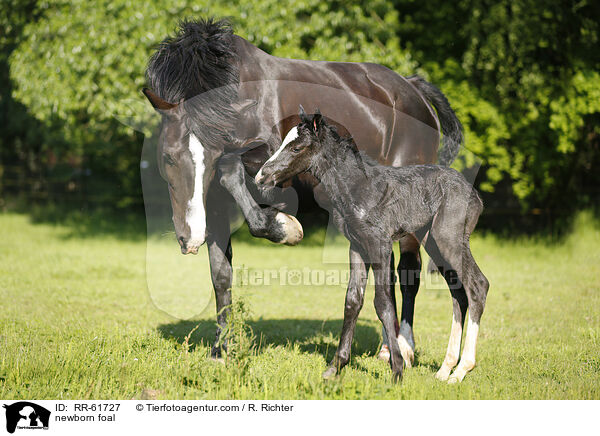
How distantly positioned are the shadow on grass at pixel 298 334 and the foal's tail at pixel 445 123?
2136 millimetres

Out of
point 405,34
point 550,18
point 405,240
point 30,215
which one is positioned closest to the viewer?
point 405,240

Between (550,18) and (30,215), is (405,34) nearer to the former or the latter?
(550,18)

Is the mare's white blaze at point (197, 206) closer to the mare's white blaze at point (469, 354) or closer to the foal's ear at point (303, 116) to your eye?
the foal's ear at point (303, 116)

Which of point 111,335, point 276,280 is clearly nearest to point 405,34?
point 276,280

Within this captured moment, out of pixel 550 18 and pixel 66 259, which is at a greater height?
pixel 550 18

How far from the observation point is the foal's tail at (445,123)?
6.14 m

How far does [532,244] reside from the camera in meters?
13.6

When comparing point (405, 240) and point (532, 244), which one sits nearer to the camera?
point (405, 240)

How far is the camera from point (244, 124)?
15.2ft

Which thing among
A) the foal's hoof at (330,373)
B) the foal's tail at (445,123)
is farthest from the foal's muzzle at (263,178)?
the foal's tail at (445,123)

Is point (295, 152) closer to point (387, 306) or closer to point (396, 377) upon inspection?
point (387, 306)

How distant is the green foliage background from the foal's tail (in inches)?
275

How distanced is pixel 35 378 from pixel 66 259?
342 inches

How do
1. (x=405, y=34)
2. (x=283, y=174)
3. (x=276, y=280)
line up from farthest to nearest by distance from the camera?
(x=405, y=34) < (x=276, y=280) < (x=283, y=174)
